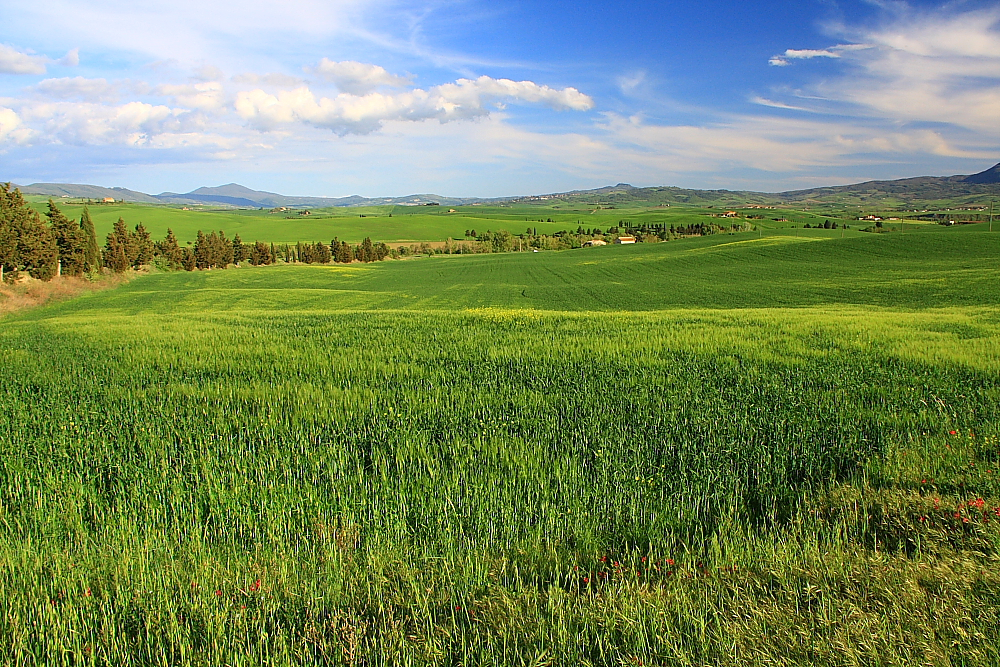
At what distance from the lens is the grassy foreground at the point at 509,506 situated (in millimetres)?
3635

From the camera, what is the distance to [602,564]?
461 cm

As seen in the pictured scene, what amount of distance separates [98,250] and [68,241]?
1408 centimetres

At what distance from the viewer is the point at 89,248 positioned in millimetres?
66375

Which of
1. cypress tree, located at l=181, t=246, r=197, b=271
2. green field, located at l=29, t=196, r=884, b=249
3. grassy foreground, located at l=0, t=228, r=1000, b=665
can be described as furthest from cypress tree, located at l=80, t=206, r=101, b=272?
grassy foreground, located at l=0, t=228, r=1000, b=665

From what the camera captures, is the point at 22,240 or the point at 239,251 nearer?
the point at 22,240

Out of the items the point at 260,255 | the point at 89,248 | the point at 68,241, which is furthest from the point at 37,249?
the point at 260,255

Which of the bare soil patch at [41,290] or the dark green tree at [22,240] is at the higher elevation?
the dark green tree at [22,240]

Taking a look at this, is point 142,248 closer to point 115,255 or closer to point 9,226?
point 115,255

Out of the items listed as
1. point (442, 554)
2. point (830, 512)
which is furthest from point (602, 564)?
point (830, 512)

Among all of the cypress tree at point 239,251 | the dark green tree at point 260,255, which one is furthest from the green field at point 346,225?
the dark green tree at point 260,255

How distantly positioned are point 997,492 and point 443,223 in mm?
166804

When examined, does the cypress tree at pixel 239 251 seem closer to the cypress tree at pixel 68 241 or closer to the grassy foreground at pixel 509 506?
the cypress tree at pixel 68 241

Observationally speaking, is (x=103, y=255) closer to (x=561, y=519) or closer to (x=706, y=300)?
(x=706, y=300)

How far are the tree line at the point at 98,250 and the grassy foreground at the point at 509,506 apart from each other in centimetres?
4558
